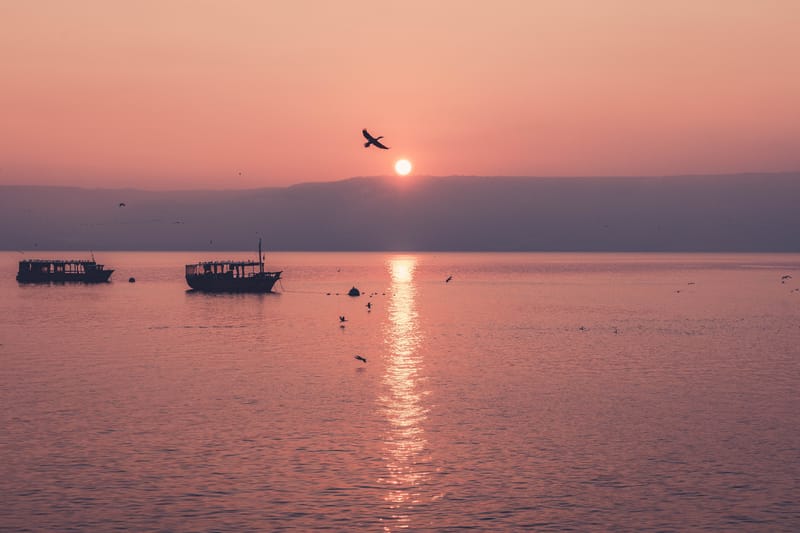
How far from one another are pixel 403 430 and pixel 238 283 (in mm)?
122801

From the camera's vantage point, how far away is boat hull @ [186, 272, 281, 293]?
161 metres

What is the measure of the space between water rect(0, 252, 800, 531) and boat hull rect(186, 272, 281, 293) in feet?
218

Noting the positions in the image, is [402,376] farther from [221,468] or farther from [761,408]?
[221,468]

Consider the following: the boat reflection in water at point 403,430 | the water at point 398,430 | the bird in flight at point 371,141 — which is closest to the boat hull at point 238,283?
the water at point 398,430

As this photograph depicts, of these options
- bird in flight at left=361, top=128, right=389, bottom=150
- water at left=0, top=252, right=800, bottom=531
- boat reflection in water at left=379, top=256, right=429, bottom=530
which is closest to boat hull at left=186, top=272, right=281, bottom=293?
water at left=0, top=252, right=800, bottom=531

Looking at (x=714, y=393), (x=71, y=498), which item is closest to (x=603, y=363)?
(x=714, y=393)

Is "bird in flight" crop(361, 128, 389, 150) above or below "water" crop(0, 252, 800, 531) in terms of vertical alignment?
above

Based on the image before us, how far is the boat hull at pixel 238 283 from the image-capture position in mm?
160625

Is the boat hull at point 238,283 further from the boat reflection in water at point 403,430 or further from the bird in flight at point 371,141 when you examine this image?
the bird in flight at point 371,141

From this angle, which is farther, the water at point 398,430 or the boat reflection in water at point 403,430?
the boat reflection in water at point 403,430

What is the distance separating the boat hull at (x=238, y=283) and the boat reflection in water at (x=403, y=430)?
249 ft

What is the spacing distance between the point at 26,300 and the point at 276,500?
132 metres

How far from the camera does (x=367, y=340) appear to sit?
87125mm

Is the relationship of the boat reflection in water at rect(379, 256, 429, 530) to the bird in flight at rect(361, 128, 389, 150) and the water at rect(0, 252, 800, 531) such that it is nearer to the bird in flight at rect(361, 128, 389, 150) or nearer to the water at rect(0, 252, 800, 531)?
the water at rect(0, 252, 800, 531)
